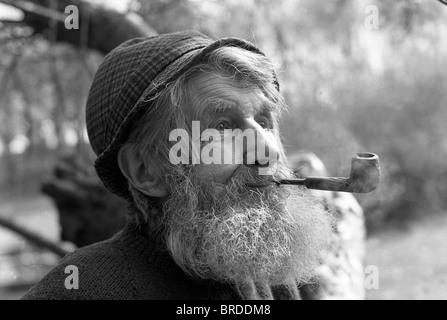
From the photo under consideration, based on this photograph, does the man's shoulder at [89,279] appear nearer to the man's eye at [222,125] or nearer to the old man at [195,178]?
the old man at [195,178]

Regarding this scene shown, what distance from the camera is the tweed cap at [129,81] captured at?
1.72m

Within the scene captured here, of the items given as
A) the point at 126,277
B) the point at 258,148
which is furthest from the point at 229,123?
the point at 126,277

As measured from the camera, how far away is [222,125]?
5.70 ft

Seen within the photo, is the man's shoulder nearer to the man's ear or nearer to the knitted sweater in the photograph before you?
the knitted sweater

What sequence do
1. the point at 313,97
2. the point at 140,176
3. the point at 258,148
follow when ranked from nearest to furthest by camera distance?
the point at 258,148 < the point at 140,176 < the point at 313,97

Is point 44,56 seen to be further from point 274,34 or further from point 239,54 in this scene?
point 239,54

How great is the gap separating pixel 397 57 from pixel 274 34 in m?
6.38

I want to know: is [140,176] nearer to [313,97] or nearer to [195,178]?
[195,178]

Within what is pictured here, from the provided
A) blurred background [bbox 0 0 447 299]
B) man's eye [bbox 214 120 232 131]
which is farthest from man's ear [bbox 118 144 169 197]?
blurred background [bbox 0 0 447 299]

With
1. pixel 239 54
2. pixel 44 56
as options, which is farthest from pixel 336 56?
pixel 239 54

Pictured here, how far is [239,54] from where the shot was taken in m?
1.77

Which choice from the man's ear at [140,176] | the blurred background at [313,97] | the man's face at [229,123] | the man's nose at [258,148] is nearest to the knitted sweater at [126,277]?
the man's ear at [140,176]

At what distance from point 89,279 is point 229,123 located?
0.69 m

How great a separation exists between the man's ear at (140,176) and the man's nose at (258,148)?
0.33m
